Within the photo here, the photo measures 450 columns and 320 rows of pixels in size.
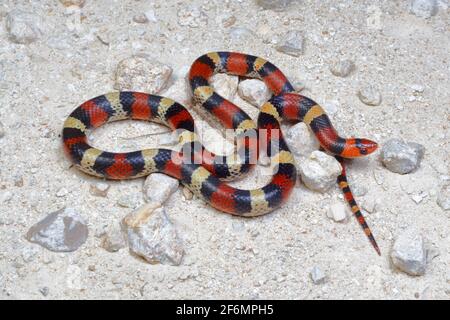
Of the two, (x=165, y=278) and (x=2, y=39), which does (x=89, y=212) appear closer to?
(x=165, y=278)

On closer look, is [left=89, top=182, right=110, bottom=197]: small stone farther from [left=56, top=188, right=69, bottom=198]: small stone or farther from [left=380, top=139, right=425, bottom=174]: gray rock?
[left=380, top=139, right=425, bottom=174]: gray rock

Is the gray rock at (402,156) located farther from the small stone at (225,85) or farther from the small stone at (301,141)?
the small stone at (225,85)

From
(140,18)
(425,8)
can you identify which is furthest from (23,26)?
(425,8)

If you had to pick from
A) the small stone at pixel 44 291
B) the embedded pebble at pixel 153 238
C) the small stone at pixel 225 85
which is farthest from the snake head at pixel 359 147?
the small stone at pixel 44 291

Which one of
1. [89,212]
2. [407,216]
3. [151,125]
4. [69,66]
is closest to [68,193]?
[89,212]

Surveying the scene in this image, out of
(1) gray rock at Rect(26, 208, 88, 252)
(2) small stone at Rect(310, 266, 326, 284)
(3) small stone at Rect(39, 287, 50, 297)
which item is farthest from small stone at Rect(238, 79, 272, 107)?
(3) small stone at Rect(39, 287, 50, 297)
